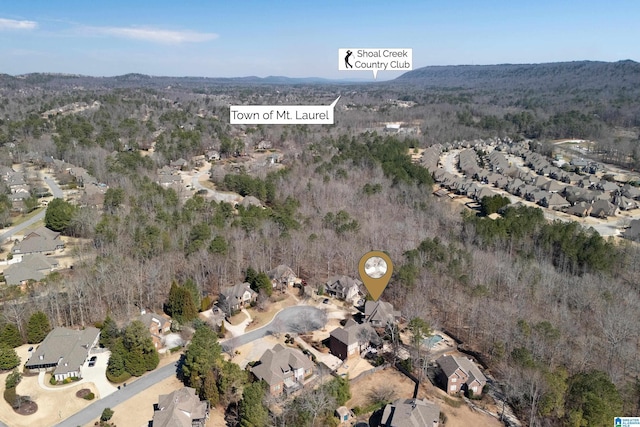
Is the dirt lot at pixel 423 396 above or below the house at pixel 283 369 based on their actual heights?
below

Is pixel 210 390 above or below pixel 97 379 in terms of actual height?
above

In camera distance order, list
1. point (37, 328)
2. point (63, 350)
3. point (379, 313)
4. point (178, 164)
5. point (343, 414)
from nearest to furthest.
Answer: point (343, 414)
point (63, 350)
point (37, 328)
point (379, 313)
point (178, 164)

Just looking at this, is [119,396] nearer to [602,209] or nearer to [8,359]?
[8,359]

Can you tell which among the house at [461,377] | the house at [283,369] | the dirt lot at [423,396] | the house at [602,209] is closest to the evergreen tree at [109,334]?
the house at [283,369]

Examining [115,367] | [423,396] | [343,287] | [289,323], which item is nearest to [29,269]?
[115,367]

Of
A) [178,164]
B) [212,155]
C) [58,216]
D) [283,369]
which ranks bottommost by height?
[283,369]

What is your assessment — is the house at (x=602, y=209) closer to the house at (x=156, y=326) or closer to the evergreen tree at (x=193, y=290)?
the evergreen tree at (x=193, y=290)

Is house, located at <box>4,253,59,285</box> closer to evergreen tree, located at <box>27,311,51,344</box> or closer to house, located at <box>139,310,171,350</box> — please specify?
evergreen tree, located at <box>27,311,51,344</box>

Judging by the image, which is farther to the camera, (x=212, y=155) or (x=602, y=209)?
(x=212, y=155)

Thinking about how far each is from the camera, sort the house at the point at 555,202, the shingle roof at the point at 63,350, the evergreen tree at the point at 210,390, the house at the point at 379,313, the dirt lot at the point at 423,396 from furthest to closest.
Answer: the house at the point at 555,202 → the house at the point at 379,313 → the shingle roof at the point at 63,350 → the evergreen tree at the point at 210,390 → the dirt lot at the point at 423,396
